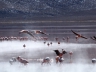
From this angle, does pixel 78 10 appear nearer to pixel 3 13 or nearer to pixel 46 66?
pixel 3 13

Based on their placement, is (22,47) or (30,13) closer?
(22,47)

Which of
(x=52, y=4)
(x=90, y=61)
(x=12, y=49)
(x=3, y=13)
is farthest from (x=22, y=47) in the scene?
(x=52, y=4)

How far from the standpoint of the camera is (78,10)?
184250 mm

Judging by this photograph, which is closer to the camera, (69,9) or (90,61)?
(90,61)

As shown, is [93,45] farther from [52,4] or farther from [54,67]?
[52,4]

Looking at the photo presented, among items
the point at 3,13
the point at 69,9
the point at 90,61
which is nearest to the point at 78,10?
the point at 69,9

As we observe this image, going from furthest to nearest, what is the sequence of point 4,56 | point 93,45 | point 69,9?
point 69,9 < point 93,45 < point 4,56

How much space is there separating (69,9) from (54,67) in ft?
503

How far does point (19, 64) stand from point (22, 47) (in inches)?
622

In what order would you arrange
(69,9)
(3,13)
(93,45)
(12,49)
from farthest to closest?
(69,9) → (3,13) → (93,45) → (12,49)

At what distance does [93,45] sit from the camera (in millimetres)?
54562

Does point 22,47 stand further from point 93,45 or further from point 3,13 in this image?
point 3,13

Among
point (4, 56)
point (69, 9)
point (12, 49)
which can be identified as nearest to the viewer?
point (4, 56)

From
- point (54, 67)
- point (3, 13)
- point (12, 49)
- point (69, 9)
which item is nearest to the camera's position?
point (54, 67)
